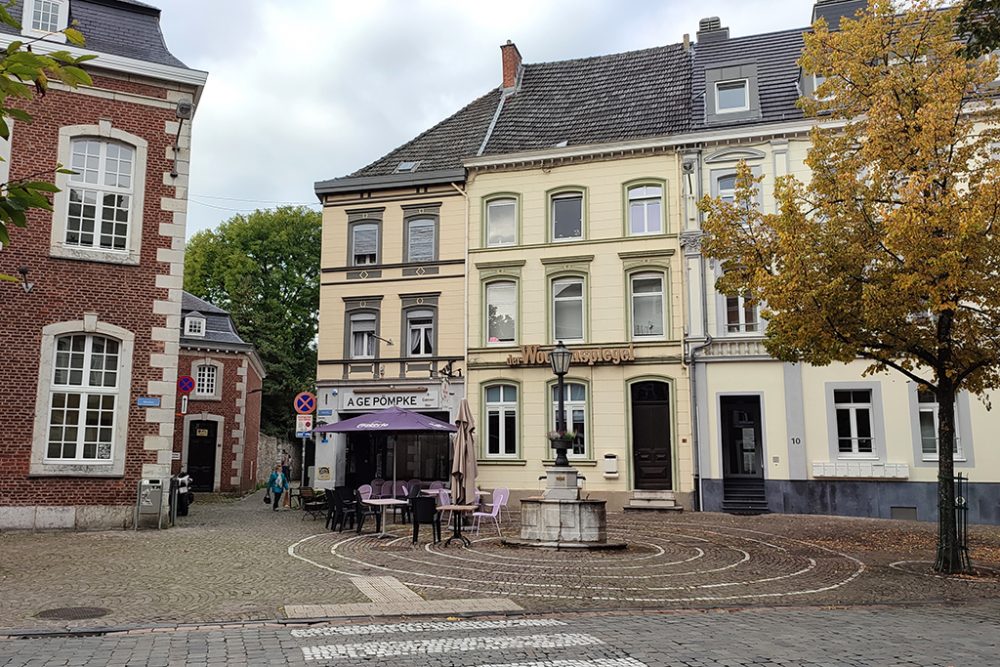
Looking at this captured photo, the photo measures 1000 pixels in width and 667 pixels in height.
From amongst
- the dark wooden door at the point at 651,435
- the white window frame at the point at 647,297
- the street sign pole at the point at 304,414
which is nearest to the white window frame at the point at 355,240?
the street sign pole at the point at 304,414

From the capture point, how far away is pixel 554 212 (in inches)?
968

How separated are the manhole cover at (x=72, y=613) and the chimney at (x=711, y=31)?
24.6 metres

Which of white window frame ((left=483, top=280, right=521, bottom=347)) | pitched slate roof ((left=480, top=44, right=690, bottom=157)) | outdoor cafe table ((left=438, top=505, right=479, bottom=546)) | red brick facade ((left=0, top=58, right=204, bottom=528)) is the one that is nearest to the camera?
outdoor cafe table ((left=438, top=505, right=479, bottom=546))

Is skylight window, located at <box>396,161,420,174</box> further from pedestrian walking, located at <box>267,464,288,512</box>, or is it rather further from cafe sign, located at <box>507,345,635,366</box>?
pedestrian walking, located at <box>267,464,288,512</box>

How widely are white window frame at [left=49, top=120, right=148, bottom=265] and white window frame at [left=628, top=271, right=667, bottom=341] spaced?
42.2ft

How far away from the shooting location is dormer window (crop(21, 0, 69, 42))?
54.4 ft

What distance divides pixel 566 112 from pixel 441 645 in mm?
22457

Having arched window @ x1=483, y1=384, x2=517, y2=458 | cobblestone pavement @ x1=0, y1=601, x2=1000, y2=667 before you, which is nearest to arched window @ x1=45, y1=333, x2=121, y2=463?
cobblestone pavement @ x1=0, y1=601, x2=1000, y2=667

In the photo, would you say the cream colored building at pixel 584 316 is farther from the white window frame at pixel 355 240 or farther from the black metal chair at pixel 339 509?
the black metal chair at pixel 339 509

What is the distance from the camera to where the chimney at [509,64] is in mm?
28984

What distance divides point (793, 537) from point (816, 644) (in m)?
9.41

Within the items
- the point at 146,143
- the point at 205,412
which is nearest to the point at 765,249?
the point at 146,143

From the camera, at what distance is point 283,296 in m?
44.9

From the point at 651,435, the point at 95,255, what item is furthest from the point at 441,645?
the point at 651,435
